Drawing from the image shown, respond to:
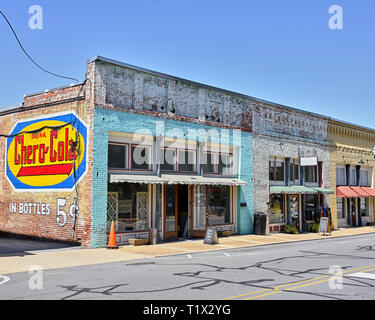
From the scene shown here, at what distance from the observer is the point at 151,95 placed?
19047mm

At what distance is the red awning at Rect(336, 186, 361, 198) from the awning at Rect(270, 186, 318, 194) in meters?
3.91

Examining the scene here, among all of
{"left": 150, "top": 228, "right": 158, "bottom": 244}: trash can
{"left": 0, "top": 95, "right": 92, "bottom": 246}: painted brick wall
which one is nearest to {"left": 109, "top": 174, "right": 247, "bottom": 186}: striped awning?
{"left": 0, "top": 95, "right": 92, "bottom": 246}: painted brick wall

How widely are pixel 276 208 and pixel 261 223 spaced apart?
2706mm

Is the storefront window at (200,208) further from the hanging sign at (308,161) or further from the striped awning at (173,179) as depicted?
the hanging sign at (308,161)

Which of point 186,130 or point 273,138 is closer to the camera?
point 186,130

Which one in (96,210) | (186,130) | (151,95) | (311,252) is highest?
(151,95)

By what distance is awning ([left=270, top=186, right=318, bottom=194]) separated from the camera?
79.5ft

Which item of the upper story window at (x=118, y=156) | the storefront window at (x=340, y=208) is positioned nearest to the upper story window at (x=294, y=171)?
the storefront window at (x=340, y=208)

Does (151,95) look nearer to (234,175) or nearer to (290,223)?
(234,175)

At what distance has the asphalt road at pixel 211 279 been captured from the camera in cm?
838

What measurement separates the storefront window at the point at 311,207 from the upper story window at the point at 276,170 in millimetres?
2685

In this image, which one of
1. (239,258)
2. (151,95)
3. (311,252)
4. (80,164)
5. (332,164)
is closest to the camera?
(239,258)

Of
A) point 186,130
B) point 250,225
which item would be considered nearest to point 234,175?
point 250,225
